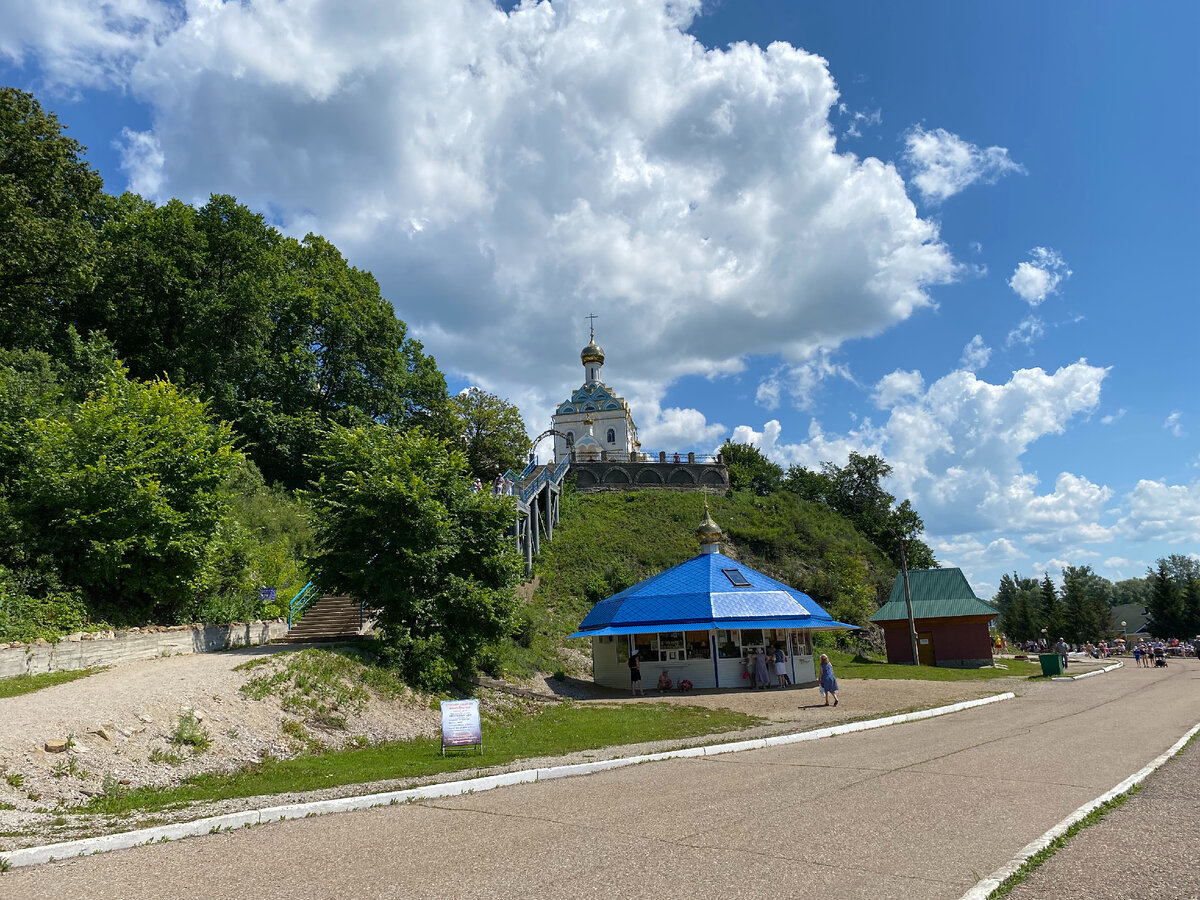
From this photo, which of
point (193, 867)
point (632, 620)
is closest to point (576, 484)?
point (632, 620)

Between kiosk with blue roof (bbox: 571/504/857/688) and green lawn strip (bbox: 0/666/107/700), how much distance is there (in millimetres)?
13888

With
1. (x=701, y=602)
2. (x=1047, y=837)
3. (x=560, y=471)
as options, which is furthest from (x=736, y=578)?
(x=560, y=471)

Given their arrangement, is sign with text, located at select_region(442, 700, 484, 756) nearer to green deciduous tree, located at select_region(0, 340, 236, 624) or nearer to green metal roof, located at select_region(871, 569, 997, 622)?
green deciduous tree, located at select_region(0, 340, 236, 624)

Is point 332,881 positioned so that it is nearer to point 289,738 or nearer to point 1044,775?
point 289,738

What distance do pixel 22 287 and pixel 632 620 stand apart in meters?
24.8

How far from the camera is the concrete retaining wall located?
13.3 m

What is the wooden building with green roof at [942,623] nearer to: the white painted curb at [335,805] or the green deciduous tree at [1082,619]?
the white painted curb at [335,805]

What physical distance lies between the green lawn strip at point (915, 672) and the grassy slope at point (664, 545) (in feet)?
31.4

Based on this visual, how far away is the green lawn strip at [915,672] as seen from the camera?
27.9 meters

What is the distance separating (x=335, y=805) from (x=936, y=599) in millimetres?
37264

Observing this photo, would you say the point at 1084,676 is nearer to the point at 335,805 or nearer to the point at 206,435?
the point at 335,805

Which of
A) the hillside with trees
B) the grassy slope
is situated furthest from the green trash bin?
the hillside with trees

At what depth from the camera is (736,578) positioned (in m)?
25.6

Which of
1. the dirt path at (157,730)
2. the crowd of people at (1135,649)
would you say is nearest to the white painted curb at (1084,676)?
the crowd of people at (1135,649)
